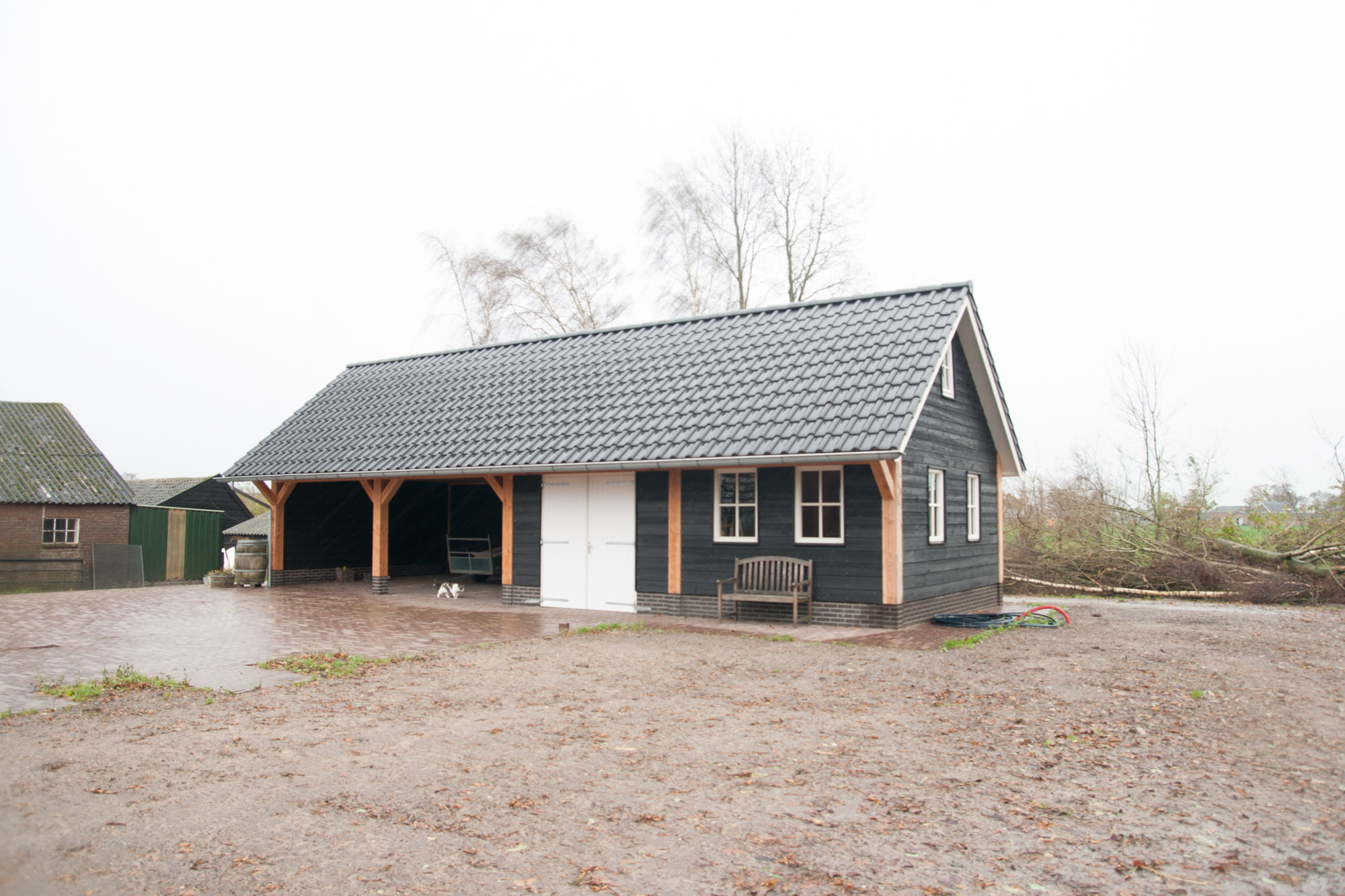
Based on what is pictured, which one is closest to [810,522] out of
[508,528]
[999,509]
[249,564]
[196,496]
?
[508,528]

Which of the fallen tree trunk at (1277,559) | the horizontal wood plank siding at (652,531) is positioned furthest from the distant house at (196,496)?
the fallen tree trunk at (1277,559)

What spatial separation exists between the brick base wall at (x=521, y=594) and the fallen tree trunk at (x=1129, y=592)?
12.2 meters

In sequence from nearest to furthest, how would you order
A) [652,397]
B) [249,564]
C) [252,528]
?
[652,397]
[249,564]
[252,528]

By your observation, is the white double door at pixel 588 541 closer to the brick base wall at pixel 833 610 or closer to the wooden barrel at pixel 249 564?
the brick base wall at pixel 833 610

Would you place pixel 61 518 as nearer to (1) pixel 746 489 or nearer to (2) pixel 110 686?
(2) pixel 110 686

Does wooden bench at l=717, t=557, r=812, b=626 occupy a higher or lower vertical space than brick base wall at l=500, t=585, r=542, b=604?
higher

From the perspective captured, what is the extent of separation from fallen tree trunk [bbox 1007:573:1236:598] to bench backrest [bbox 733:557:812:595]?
35.6ft

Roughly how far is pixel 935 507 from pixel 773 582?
318 centimetres

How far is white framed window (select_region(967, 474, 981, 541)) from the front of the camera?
16.9 m

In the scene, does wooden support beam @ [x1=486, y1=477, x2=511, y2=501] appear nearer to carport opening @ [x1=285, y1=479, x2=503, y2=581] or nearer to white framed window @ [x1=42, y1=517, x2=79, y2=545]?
carport opening @ [x1=285, y1=479, x2=503, y2=581]

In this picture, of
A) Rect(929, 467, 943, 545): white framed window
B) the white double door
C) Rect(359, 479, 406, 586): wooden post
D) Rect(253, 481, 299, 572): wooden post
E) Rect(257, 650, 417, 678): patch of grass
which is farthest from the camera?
Rect(253, 481, 299, 572): wooden post

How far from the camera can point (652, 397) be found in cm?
1655

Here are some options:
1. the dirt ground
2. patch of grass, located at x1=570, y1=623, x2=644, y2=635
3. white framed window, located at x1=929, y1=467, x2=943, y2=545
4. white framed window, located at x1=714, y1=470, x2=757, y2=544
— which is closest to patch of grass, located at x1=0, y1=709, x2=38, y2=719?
the dirt ground

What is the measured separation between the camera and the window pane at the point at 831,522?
13.8 m
